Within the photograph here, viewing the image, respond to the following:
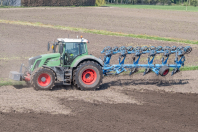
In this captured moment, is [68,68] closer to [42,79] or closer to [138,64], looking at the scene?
[42,79]

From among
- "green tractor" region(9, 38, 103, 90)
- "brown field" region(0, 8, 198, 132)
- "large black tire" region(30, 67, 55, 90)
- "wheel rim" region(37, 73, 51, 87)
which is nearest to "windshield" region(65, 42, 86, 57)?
"green tractor" region(9, 38, 103, 90)

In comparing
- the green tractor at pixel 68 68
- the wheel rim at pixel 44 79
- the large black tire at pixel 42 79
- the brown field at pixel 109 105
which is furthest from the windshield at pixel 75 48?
the brown field at pixel 109 105

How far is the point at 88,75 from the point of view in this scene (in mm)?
11695

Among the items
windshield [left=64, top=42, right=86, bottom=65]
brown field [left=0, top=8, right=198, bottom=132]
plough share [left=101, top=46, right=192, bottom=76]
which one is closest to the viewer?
brown field [left=0, top=8, right=198, bottom=132]

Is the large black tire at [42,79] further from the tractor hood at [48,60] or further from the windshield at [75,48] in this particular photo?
the windshield at [75,48]

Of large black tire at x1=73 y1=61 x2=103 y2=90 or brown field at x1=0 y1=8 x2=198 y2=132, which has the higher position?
large black tire at x1=73 y1=61 x2=103 y2=90

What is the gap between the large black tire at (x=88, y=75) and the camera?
37.1 feet

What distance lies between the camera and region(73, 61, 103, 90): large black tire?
1132 centimetres

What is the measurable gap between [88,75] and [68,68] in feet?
2.87

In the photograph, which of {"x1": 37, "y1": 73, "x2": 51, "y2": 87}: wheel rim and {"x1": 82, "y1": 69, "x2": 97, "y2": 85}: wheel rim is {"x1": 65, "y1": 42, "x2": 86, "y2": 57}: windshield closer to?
{"x1": 82, "y1": 69, "x2": 97, "y2": 85}: wheel rim

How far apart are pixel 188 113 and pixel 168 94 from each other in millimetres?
2514

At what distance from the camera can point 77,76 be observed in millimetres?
11336

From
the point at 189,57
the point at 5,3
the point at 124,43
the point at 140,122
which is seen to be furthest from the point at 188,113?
the point at 5,3

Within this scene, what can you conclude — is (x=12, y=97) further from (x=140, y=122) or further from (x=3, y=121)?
(x=140, y=122)
